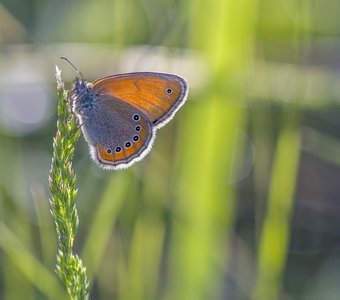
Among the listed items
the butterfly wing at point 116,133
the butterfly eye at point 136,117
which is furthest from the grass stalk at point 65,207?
the butterfly eye at point 136,117

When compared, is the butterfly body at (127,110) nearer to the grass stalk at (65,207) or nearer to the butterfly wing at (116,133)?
the butterfly wing at (116,133)

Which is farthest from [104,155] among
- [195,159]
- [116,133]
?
[195,159]

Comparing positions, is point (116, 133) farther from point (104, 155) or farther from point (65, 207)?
point (65, 207)

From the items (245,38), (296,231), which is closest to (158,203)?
(245,38)

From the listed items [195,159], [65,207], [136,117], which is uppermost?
[65,207]

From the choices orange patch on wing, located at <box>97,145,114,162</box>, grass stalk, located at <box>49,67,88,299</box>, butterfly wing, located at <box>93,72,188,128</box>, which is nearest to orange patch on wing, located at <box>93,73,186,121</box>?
butterfly wing, located at <box>93,72,188,128</box>

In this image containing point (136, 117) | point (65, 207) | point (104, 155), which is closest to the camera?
point (65, 207)

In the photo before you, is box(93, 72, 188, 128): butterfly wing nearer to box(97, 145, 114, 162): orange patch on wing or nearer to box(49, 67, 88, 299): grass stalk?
box(97, 145, 114, 162): orange patch on wing
